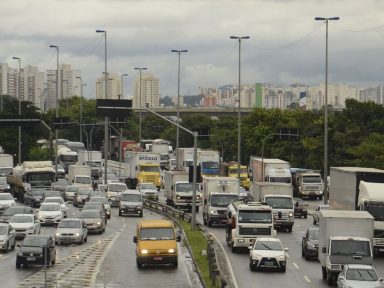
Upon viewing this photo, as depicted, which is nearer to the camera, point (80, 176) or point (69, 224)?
point (69, 224)

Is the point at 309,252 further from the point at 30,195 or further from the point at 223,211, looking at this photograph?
the point at 30,195

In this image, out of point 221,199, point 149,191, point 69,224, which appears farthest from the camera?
point 149,191

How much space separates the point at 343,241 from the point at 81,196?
4609 centimetres

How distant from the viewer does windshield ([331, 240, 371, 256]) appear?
38188mm

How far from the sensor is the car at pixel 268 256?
41.5 metres

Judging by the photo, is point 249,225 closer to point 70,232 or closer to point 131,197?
point 70,232

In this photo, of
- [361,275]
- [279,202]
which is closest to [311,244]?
[361,275]

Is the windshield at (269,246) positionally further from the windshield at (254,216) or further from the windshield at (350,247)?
the windshield at (254,216)

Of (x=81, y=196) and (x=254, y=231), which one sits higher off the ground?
(x=254, y=231)

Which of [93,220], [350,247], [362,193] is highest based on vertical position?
[362,193]

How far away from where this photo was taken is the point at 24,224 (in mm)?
54656

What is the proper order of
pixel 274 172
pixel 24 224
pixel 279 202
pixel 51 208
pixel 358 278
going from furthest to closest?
pixel 274 172 → pixel 51 208 → pixel 279 202 → pixel 24 224 → pixel 358 278

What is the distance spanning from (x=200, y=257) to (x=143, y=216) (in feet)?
99.4

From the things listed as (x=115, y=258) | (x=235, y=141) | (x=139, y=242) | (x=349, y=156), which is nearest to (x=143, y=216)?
(x=115, y=258)
